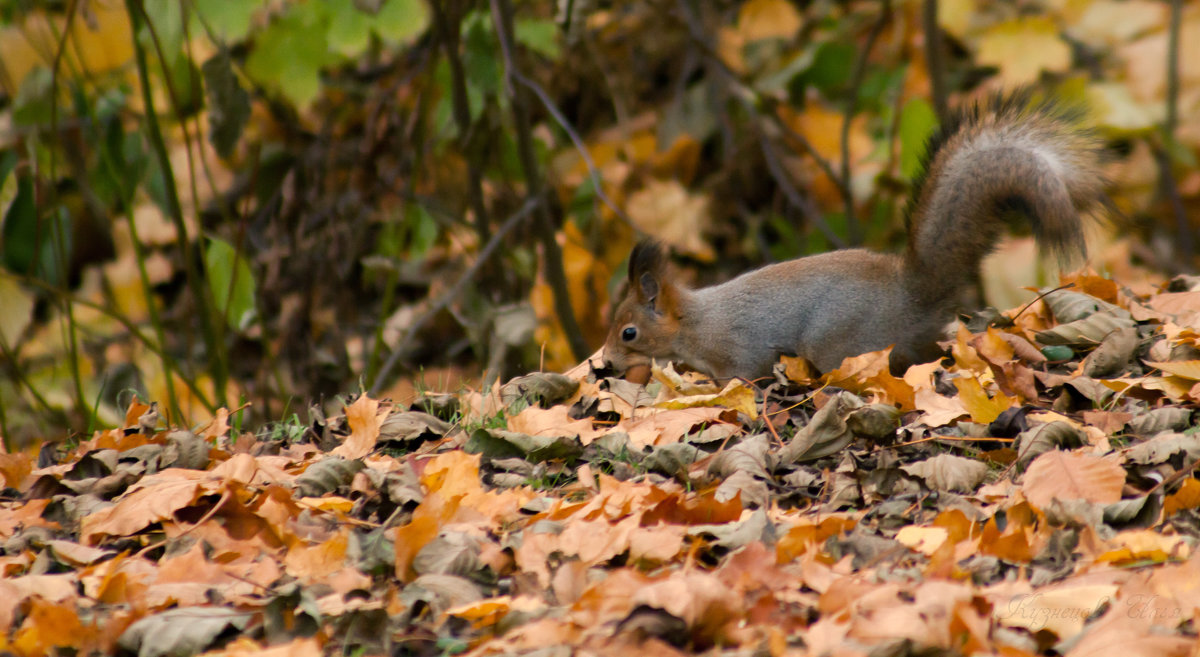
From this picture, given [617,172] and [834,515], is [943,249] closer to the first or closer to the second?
[834,515]

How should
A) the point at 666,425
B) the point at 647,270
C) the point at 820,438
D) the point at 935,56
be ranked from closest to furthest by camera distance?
the point at 820,438, the point at 666,425, the point at 647,270, the point at 935,56

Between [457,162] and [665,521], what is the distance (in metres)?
4.48

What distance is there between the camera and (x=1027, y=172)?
2934mm

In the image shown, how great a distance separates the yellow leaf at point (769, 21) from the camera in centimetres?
645

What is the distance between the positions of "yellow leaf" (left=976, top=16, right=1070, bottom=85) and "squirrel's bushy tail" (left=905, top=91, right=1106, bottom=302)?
9.56 feet

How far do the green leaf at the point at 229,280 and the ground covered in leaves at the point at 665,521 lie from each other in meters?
1.11

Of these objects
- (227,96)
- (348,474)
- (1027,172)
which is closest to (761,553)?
(348,474)

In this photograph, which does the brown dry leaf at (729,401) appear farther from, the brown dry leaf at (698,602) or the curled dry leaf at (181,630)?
the curled dry leaf at (181,630)

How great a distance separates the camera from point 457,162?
6.20 meters

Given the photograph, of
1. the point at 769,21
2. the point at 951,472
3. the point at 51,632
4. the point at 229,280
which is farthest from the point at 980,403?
the point at 769,21

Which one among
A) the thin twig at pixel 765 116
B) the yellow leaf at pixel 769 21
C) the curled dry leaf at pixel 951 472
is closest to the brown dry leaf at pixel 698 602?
the curled dry leaf at pixel 951 472

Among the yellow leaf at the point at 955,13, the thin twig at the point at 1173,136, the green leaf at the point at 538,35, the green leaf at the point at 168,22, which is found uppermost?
the green leaf at the point at 168,22

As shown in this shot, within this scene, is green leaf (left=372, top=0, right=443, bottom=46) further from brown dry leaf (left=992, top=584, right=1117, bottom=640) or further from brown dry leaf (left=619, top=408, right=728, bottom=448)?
brown dry leaf (left=992, top=584, right=1117, bottom=640)

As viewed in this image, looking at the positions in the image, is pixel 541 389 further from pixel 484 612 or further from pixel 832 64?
pixel 832 64
